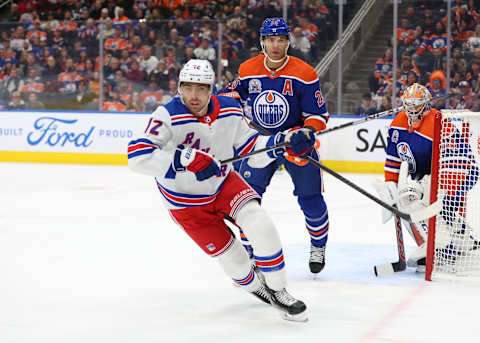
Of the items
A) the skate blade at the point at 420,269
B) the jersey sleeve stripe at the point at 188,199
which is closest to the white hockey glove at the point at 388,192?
the skate blade at the point at 420,269

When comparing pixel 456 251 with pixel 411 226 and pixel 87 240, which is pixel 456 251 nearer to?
pixel 411 226

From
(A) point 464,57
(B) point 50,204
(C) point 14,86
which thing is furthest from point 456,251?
(C) point 14,86

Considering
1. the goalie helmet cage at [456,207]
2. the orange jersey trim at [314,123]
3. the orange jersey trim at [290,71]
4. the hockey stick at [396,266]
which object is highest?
the orange jersey trim at [290,71]

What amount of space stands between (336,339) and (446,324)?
52cm

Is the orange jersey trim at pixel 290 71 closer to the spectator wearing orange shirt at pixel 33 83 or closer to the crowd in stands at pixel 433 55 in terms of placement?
the crowd in stands at pixel 433 55

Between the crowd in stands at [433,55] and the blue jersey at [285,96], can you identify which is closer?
the blue jersey at [285,96]

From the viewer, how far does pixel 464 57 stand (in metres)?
8.30

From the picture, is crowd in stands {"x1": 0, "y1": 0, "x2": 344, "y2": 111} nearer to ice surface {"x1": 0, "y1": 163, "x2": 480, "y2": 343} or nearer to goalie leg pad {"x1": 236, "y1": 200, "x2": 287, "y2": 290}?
ice surface {"x1": 0, "y1": 163, "x2": 480, "y2": 343}

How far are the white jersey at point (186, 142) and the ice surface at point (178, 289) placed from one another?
0.54 metres

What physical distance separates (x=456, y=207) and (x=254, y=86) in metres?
1.21

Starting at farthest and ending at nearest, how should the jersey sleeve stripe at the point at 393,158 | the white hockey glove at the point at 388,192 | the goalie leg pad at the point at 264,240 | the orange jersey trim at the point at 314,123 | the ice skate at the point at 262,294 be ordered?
the jersey sleeve stripe at the point at 393,158 → the white hockey glove at the point at 388,192 → the orange jersey trim at the point at 314,123 → the ice skate at the point at 262,294 → the goalie leg pad at the point at 264,240

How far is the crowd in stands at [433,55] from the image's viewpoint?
8219mm

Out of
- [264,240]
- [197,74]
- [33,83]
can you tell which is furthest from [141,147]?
[33,83]

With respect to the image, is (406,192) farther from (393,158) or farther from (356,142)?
(356,142)
